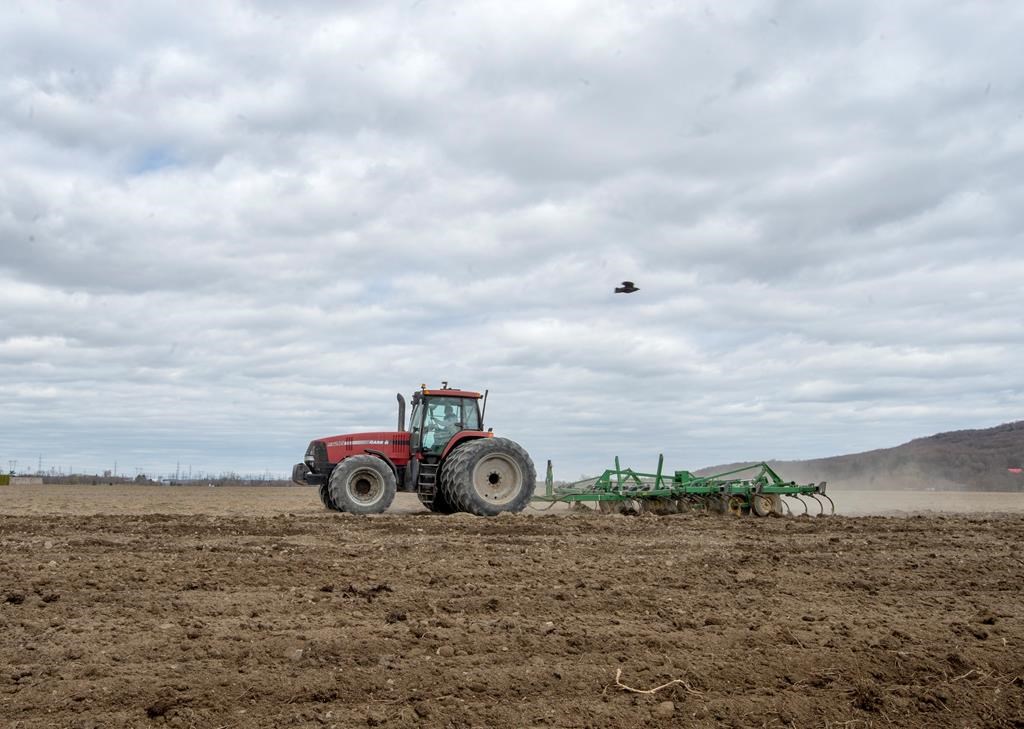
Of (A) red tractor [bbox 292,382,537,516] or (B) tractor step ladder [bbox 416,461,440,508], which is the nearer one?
(A) red tractor [bbox 292,382,537,516]

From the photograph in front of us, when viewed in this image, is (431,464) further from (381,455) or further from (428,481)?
(381,455)

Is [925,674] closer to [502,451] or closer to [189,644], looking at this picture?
[189,644]

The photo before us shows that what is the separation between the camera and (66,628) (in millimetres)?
6223

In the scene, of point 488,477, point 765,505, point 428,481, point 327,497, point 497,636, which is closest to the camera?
point 497,636

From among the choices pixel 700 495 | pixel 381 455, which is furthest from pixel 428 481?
pixel 700 495

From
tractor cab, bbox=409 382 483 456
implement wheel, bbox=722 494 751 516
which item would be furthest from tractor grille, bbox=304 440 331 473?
implement wheel, bbox=722 494 751 516

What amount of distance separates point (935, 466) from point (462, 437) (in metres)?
51.0

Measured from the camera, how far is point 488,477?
655 inches

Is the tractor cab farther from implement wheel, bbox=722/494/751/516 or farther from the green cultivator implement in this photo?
implement wheel, bbox=722/494/751/516

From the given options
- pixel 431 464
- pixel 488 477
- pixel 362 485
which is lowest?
pixel 362 485

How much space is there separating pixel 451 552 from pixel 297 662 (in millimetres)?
4558

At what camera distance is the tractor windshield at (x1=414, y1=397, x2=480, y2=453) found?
17.0 metres

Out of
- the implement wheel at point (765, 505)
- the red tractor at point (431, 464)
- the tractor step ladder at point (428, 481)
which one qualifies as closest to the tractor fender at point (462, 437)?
the red tractor at point (431, 464)

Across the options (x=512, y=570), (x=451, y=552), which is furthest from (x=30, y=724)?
(x=451, y=552)
